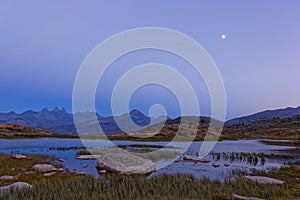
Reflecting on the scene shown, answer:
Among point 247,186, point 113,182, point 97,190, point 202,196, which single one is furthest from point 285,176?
point 97,190

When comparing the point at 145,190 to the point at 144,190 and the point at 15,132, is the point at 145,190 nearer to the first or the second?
the point at 144,190

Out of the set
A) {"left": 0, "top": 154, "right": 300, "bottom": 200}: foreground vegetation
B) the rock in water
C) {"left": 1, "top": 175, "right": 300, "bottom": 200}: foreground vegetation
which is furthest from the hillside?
{"left": 1, "top": 175, "right": 300, "bottom": 200}: foreground vegetation

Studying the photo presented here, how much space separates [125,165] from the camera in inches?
927

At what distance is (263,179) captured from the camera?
58.1 ft

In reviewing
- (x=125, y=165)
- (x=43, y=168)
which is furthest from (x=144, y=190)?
(x=43, y=168)

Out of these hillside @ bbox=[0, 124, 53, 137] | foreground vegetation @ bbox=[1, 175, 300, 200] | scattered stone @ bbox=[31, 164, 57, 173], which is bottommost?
foreground vegetation @ bbox=[1, 175, 300, 200]

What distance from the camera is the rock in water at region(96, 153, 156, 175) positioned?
22.8 m

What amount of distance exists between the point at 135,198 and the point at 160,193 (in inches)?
65.3

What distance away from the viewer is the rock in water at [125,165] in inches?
896

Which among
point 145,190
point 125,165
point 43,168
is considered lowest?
point 145,190

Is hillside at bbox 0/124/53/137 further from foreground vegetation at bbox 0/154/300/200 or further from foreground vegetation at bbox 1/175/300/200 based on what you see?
foreground vegetation at bbox 1/175/300/200

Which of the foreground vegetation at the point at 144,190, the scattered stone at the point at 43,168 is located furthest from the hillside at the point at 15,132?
the foreground vegetation at the point at 144,190

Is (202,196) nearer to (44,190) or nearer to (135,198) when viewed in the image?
(135,198)

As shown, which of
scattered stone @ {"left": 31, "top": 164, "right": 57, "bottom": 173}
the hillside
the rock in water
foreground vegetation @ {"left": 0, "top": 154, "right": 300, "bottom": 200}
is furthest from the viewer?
the hillside
